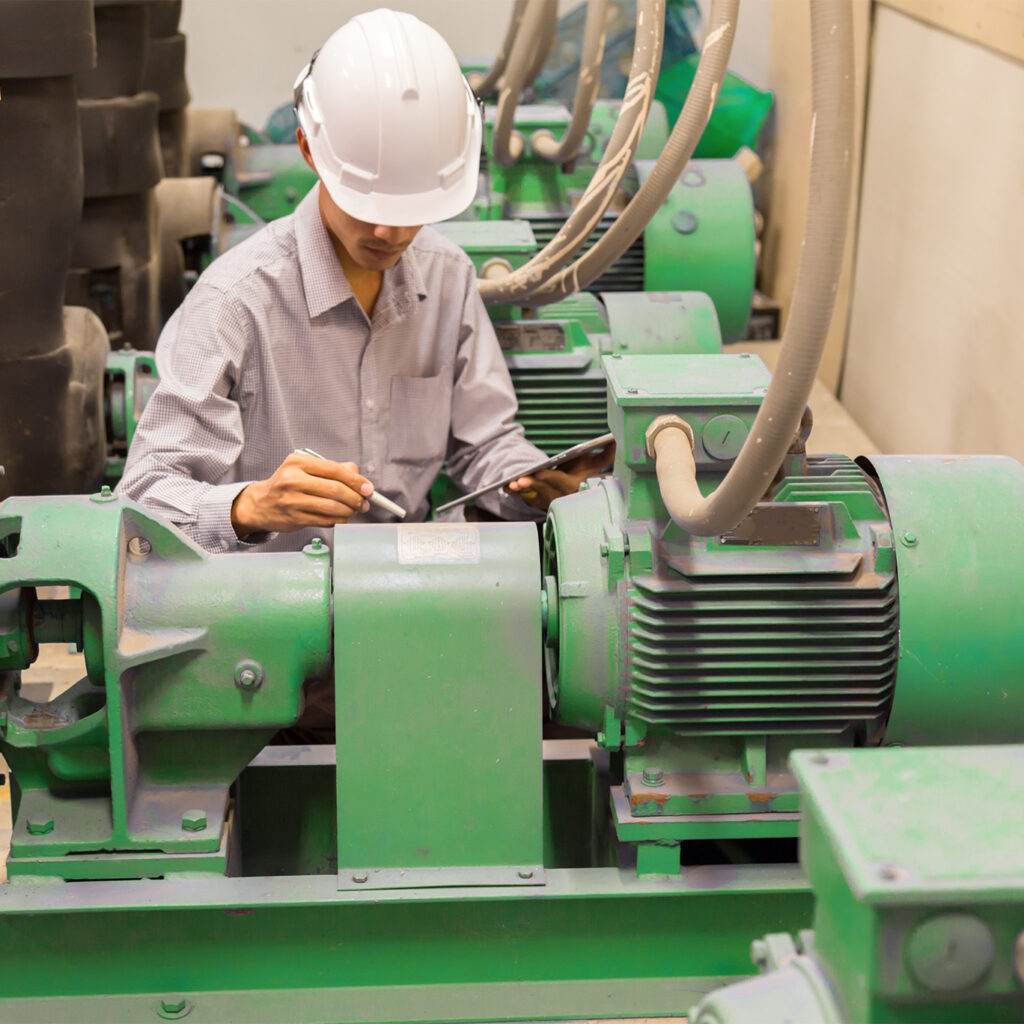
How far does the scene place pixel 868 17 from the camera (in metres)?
4.09

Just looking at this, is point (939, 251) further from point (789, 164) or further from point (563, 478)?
point (563, 478)

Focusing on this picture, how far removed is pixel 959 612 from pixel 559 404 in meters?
1.38

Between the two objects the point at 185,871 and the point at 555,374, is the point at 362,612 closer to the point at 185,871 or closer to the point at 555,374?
the point at 185,871

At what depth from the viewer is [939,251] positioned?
11.2 ft

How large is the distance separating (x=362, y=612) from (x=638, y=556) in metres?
0.32

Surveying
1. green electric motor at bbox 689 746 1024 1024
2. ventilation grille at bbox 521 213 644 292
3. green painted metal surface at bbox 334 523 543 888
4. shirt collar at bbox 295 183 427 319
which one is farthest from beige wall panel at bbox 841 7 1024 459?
green electric motor at bbox 689 746 1024 1024

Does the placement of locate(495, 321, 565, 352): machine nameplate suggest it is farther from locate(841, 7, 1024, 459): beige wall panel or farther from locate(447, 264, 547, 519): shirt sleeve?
locate(841, 7, 1024, 459): beige wall panel

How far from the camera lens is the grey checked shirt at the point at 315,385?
189 cm

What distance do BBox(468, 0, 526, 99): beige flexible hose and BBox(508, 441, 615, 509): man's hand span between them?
158 centimetres

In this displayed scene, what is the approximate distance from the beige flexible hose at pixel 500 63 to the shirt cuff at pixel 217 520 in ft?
5.82

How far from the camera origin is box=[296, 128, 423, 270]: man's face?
191 cm

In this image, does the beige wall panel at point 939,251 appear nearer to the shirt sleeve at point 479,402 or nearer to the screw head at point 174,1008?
the shirt sleeve at point 479,402

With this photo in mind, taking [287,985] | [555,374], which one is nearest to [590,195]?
[555,374]

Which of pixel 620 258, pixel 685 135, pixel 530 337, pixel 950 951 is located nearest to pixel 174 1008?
pixel 950 951
